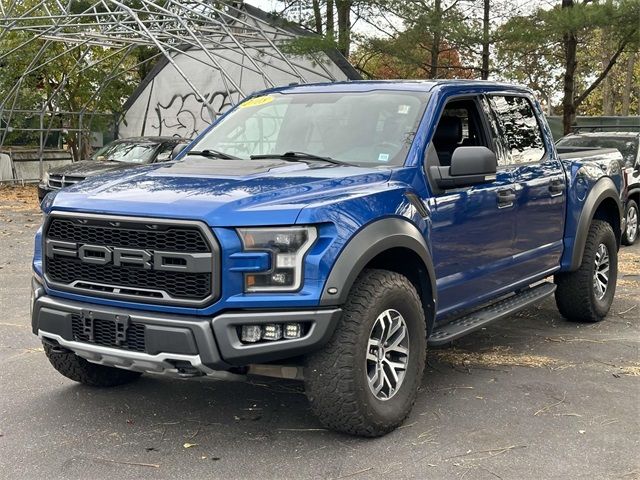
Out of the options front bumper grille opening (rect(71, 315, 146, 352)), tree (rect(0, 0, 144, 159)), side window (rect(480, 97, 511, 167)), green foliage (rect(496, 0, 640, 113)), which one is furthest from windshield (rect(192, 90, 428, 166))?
tree (rect(0, 0, 144, 159))

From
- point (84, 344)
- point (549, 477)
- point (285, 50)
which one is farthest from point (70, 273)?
point (285, 50)

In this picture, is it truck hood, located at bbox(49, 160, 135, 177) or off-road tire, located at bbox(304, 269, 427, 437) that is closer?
off-road tire, located at bbox(304, 269, 427, 437)

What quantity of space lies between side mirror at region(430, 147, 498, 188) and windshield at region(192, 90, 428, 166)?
0.88 feet

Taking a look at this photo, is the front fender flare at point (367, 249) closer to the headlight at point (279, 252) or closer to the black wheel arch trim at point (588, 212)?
the headlight at point (279, 252)

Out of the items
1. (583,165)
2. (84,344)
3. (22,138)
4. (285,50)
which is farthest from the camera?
(22,138)

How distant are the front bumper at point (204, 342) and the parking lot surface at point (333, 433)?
53 cm

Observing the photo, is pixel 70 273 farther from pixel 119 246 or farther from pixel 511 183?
pixel 511 183

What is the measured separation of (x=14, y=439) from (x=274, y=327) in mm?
1636

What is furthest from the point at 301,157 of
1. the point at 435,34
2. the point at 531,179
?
the point at 435,34

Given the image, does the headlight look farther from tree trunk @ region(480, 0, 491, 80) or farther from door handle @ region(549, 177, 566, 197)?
tree trunk @ region(480, 0, 491, 80)

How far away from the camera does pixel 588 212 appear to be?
20.7 ft

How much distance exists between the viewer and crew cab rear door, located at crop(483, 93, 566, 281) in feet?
17.9

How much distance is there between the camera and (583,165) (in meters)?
6.37

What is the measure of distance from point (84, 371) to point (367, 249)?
2101 millimetres
